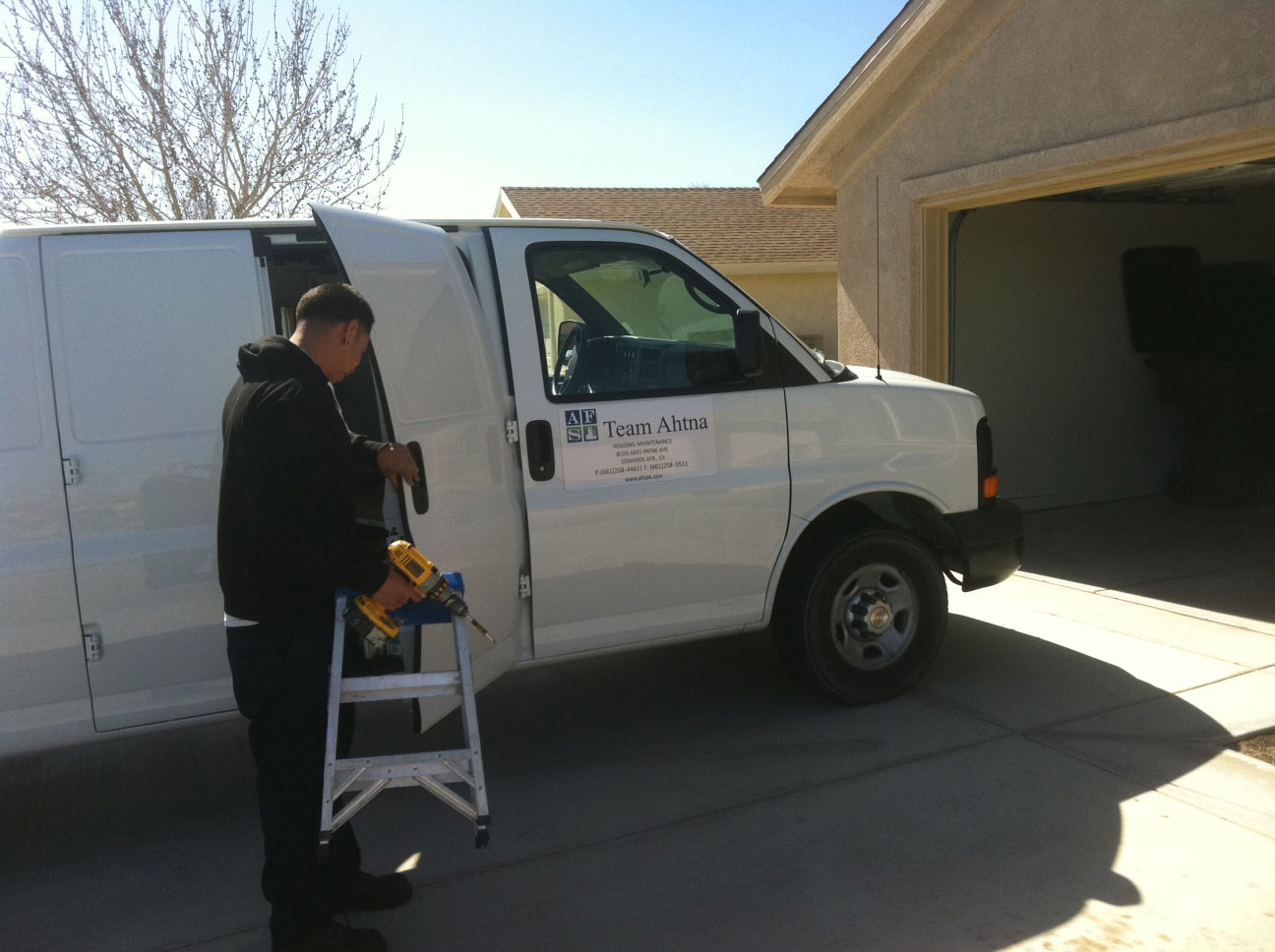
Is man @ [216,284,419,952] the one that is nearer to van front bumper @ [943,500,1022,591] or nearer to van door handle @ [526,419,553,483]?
van door handle @ [526,419,553,483]

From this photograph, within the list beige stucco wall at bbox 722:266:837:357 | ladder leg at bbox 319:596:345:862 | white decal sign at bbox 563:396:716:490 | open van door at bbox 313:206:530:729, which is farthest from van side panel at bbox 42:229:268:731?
beige stucco wall at bbox 722:266:837:357

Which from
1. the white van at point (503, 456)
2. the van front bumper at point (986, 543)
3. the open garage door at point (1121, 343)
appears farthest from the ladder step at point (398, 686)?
the open garage door at point (1121, 343)

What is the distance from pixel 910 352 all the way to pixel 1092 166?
80.6 inches

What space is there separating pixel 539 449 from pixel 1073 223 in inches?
302

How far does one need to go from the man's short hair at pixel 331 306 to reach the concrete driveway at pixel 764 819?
1.96 m

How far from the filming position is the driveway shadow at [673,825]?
3510 mm

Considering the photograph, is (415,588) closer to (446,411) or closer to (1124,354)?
(446,411)

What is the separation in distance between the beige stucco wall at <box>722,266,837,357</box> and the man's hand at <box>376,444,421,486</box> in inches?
701

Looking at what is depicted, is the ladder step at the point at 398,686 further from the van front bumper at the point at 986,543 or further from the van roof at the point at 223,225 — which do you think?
the van front bumper at the point at 986,543

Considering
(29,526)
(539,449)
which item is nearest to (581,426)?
(539,449)

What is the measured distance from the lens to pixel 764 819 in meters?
4.14

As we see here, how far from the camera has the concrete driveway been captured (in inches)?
136

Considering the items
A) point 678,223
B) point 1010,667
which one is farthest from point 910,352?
point 678,223

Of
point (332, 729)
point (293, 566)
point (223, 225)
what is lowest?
point (332, 729)
